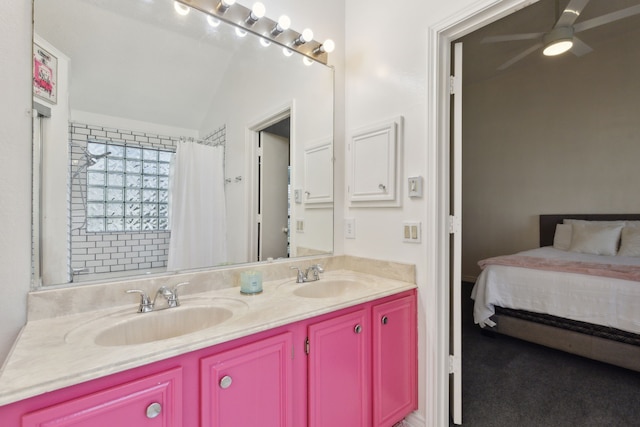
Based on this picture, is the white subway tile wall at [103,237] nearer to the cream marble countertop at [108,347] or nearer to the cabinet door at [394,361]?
the cream marble countertop at [108,347]

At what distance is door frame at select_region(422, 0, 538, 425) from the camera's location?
1.55 metres

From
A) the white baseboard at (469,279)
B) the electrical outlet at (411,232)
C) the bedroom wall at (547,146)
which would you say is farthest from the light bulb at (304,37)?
the white baseboard at (469,279)

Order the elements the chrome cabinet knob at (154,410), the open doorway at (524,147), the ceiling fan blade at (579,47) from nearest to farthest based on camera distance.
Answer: the chrome cabinet knob at (154,410), the ceiling fan blade at (579,47), the open doorway at (524,147)

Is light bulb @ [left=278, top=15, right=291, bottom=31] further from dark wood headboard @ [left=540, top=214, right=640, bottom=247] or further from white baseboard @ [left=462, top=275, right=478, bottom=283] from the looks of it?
white baseboard @ [left=462, top=275, right=478, bottom=283]

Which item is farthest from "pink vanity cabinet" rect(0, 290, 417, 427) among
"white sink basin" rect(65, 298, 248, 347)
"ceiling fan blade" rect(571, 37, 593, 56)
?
"ceiling fan blade" rect(571, 37, 593, 56)

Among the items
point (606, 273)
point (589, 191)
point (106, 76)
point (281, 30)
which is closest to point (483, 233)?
point (589, 191)

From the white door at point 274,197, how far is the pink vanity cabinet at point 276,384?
0.67 m

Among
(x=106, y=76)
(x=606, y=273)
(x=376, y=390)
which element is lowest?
(x=376, y=390)

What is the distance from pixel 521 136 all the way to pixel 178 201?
15.8 ft

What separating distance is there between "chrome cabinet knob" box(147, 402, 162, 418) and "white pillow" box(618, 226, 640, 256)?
14.3 ft

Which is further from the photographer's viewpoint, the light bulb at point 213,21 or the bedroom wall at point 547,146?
the bedroom wall at point 547,146

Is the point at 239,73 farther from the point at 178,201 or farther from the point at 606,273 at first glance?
the point at 606,273

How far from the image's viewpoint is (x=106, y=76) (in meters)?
1.30

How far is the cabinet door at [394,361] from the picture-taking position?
57.4 inches
